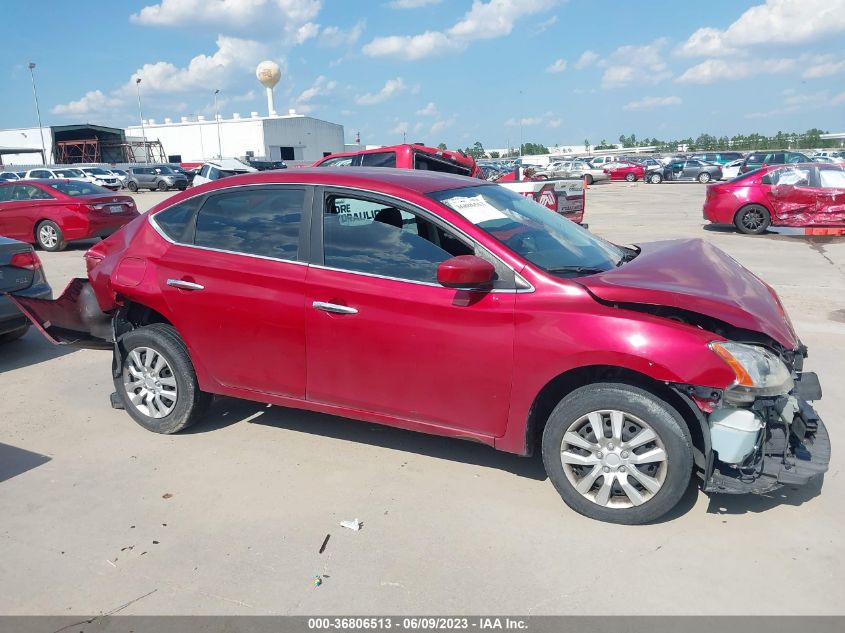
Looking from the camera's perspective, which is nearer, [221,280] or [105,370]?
[221,280]

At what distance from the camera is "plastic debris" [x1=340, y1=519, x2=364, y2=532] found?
11.7 feet

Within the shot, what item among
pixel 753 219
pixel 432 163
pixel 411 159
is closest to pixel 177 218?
pixel 411 159

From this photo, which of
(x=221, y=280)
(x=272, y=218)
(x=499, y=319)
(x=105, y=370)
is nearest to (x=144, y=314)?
(x=221, y=280)

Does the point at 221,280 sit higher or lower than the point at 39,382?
higher

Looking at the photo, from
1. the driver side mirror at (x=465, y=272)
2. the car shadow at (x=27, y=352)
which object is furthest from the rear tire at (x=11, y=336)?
the driver side mirror at (x=465, y=272)

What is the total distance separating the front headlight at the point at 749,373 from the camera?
3.22 m

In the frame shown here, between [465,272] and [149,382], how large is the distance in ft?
8.57

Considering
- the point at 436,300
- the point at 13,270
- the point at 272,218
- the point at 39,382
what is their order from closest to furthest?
the point at 436,300 → the point at 272,218 → the point at 39,382 → the point at 13,270

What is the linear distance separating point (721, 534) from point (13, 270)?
6.47 meters

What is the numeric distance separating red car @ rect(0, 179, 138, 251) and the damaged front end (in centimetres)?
1327

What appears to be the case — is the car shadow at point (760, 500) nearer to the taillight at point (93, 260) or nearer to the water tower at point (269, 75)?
the taillight at point (93, 260)

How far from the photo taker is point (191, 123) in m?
78.5

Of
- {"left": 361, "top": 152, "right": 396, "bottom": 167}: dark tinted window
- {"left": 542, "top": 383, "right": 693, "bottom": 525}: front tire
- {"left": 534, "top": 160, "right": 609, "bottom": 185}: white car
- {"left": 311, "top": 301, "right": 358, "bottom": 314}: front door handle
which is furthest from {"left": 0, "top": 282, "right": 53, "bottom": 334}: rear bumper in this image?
{"left": 534, "top": 160, "right": 609, "bottom": 185}: white car
